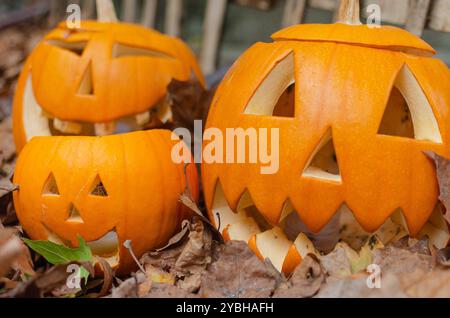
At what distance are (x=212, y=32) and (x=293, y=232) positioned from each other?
6.94ft

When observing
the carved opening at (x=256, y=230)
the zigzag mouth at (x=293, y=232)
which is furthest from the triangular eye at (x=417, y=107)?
the carved opening at (x=256, y=230)

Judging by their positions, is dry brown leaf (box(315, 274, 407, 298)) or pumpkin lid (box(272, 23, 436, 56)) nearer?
dry brown leaf (box(315, 274, 407, 298))

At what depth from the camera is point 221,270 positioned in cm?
142

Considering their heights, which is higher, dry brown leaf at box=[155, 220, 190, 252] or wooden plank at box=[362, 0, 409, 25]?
wooden plank at box=[362, 0, 409, 25]

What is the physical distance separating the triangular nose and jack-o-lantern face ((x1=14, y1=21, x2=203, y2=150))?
0.63 metres

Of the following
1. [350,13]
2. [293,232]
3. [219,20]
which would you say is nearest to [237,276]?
[293,232]

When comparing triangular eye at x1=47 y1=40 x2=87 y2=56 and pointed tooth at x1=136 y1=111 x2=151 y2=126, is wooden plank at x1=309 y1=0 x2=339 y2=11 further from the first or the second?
triangular eye at x1=47 y1=40 x2=87 y2=56

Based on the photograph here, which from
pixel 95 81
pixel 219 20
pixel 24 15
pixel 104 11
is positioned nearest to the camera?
pixel 95 81

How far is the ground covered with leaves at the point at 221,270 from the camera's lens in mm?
1202

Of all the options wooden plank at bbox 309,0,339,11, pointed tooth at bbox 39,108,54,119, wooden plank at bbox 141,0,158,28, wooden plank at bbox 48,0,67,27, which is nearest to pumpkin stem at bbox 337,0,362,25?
wooden plank at bbox 309,0,339,11

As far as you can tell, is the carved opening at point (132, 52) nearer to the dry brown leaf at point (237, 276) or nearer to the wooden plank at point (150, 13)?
the dry brown leaf at point (237, 276)

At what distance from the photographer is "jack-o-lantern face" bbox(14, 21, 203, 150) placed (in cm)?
210

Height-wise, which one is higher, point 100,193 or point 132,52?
point 132,52

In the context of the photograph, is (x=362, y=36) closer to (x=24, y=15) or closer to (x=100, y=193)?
(x=100, y=193)
